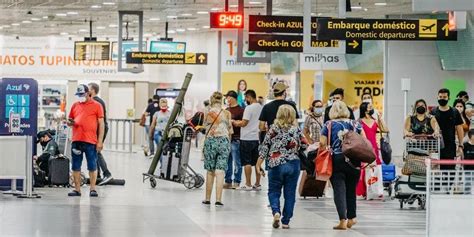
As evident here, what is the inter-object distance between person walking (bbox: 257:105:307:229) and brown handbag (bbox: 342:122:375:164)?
2.10 ft

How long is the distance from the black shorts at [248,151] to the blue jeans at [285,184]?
553 centimetres

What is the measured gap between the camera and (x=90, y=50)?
3919 centimetres

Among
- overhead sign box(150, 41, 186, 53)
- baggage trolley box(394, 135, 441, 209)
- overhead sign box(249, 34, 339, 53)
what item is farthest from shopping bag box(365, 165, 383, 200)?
overhead sign box(150, 41, 186, 53)

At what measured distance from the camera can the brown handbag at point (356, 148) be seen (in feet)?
41.2

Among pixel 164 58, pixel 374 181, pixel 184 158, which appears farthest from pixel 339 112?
pixel 164 58

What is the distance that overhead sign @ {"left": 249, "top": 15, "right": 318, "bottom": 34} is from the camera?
888 inches

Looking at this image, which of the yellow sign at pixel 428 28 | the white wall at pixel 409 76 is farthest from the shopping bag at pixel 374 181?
the white wall at pixel 409 76

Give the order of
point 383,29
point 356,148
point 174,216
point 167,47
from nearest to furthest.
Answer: point 356,148 < point 174,216 < point 383,29 < point 167,47

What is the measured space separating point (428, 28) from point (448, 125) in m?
5.40

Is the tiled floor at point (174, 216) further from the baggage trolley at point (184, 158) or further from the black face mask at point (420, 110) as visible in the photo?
the black face mask at point (420, 110)

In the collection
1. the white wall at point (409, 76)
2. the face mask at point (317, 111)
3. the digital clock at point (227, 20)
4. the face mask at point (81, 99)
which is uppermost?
the digital clock at point (227, 20)

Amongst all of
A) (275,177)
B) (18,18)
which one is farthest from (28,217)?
(18,18)

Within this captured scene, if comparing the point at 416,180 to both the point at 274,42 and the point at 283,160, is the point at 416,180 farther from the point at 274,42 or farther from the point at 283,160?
the point at 274,42

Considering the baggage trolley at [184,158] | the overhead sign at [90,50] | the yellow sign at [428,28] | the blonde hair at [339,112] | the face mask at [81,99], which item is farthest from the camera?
the overhead sign at [90,50]
